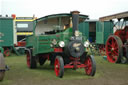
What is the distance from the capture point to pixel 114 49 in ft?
29.0

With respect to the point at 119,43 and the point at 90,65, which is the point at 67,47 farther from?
the point at 119,43

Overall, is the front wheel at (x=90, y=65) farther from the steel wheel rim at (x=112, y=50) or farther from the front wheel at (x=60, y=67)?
the steel wheel rim at (x=112, y=50)

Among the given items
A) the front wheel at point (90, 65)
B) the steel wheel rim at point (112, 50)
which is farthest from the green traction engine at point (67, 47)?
the steel wheel rim at point (112, 50)

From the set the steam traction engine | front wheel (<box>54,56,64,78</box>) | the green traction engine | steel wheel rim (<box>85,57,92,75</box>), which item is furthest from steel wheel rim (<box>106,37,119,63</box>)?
front wheel (<box>54,56,64,78</box>)

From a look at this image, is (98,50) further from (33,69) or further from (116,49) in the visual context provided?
(33,69)

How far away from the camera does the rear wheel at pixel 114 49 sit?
27.0 feet

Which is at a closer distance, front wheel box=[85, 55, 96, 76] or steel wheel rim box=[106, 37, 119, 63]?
front wheel box=[85, 55, 96, 76]

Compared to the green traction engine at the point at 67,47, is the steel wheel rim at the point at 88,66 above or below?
below

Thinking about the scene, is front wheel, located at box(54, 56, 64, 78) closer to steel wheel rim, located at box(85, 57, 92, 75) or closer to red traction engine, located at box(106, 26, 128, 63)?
steel wheel rim, located at box(85, 57, 92, 75)

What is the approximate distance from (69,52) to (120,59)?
3661 millimetres

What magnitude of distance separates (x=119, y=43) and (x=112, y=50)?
2.47ft

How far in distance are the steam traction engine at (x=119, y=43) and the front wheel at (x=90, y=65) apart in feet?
9.39

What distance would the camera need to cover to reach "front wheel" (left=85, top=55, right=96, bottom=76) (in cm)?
545

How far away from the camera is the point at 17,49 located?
539 inches
